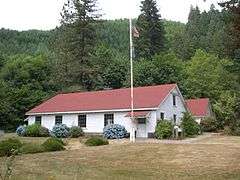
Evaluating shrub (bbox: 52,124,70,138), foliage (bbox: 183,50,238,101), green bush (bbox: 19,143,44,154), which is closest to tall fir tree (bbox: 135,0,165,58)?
foliage (bbox: 183,50,238,101)

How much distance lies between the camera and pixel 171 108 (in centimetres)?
4753

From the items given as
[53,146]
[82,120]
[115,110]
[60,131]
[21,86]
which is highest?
[21,86]

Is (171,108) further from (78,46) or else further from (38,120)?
(78,46)

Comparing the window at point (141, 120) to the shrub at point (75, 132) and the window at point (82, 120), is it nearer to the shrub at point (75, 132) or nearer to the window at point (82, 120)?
the shrub at point (75, 132)

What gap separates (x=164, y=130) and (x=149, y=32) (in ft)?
159

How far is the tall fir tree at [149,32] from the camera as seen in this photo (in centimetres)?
8775

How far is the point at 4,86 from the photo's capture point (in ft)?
197

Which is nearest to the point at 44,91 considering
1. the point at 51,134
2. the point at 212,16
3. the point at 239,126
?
the point at 51,134

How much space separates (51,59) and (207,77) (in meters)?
23.3

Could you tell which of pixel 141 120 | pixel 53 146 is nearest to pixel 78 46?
pixel 141 120

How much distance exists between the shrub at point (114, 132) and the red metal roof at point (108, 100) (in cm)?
234

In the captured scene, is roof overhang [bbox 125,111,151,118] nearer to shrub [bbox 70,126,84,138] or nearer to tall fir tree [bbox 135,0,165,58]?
shrub [bbox 70,126,84,138]

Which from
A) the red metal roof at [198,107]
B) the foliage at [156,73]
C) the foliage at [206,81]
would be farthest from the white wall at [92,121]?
the foliage at [206,81]

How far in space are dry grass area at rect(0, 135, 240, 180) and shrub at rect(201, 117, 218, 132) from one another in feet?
76.5
